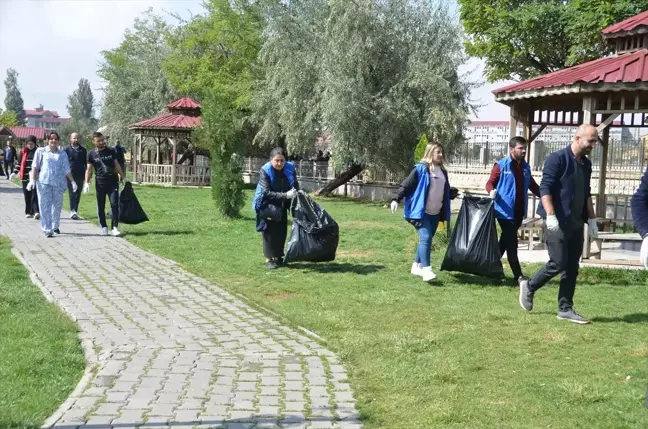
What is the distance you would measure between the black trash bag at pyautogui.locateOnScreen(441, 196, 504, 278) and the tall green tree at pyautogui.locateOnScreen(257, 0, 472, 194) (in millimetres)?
15245

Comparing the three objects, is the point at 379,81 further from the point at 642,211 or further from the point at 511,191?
the point at 642,211

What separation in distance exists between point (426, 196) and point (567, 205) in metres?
2.19

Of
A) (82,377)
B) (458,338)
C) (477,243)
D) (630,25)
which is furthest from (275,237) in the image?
(630,25)

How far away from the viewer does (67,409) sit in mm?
4141

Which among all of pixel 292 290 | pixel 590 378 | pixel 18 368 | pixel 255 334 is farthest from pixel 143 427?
pixel 292 290

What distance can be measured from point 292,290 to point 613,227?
7.54m

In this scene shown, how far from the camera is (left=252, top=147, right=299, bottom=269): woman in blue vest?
9016mm

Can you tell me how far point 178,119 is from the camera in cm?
3309

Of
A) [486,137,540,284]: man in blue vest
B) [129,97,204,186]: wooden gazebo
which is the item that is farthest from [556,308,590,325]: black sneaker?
[129,97,204,186]: wooden gazebo

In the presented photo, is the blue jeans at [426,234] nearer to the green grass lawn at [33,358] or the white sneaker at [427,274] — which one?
the white sneaker at [427,274]

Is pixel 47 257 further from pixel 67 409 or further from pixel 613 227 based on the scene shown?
pixel 613 227

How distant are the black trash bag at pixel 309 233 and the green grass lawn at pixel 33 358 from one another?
2994 mm

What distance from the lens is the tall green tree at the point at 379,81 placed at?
2345 cm

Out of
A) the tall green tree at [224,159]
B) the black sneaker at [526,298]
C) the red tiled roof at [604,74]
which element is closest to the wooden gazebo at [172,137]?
the tall green tree at [224,159]
